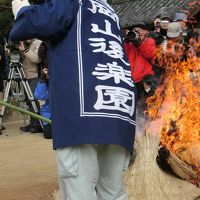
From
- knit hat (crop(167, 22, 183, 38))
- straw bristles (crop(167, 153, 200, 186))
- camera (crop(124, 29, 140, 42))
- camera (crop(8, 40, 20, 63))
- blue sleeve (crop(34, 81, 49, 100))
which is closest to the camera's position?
straw bristles (crop(167, 153, 200, 186))

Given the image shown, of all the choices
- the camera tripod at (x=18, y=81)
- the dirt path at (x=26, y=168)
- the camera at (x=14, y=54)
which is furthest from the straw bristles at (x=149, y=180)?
the camera at (x=14, y=54)

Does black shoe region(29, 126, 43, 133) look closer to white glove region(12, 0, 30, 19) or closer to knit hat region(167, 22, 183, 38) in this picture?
knit hat region(167, 22, 183, 38)

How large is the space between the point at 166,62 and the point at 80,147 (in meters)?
3.51

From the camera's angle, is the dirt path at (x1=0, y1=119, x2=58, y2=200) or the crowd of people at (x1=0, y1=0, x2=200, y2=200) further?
the dirt path at (x1=0, y1=119, x2=58, y2=200)

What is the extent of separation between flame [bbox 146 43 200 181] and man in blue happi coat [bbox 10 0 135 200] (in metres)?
1.57

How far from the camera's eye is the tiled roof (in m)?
10.8

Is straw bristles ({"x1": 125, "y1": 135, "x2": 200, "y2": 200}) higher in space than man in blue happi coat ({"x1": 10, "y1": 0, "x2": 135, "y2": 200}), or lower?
lower

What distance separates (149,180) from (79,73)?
5.55ft

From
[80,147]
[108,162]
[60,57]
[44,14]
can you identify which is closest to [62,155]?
[80,147]

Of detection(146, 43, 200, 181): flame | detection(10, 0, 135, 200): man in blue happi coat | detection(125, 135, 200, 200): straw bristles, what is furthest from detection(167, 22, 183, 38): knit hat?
detection(10, 0, 135, 200): man in blue happi coat

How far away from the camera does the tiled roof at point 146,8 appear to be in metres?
10.8

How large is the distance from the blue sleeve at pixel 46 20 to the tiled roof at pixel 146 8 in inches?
310

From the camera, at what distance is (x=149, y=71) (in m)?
5.83

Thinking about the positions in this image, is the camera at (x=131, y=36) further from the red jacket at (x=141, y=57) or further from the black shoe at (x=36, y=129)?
the black shoe at (x=36, y=129)
